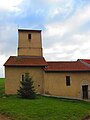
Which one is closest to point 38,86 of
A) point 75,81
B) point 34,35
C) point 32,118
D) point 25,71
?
point 25,71

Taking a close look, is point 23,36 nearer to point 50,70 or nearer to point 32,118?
point 50,70

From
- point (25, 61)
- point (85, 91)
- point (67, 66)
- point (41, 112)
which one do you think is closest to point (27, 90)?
point (25, 61)

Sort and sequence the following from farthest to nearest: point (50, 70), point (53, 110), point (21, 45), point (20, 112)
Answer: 1. point (21, 45)
2. point (50, 70)
3. point (53, 110)
4. point (20, 112)

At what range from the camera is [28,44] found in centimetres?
4634

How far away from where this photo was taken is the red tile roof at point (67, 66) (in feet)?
137

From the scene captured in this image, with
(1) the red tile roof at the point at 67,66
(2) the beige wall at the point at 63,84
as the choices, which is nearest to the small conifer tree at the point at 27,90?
(2) the beige wall at the point at 63,84

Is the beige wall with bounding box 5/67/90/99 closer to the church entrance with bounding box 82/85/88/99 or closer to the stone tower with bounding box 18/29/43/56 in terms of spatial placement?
the church entrance with bounding box 82/85/88/99

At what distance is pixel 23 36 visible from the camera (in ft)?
152

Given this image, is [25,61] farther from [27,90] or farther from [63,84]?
[27,90]

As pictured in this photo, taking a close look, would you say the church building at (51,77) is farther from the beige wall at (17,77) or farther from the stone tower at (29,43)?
the stone tower at (29,43)

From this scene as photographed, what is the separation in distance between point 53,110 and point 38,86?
15674mm

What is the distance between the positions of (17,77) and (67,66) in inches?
307

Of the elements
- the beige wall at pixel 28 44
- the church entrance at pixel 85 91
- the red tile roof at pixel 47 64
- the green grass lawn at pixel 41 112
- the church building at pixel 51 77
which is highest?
the beige wall at pixel 28 44

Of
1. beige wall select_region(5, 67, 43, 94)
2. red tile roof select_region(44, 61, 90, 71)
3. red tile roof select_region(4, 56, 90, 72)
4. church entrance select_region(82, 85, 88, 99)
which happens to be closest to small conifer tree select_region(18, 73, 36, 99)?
beige wall select_region(5, 67, 43, 94)
